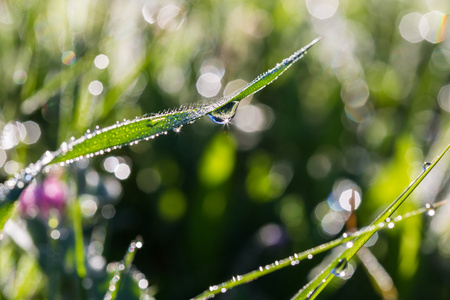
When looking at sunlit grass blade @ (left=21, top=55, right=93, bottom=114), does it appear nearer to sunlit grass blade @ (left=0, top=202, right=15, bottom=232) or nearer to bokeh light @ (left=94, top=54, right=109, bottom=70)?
bokeh light @ (left=94, top=54, right=109, bottom=70)


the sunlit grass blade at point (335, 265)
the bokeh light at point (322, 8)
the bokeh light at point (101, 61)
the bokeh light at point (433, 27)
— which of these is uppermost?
the bokeh light at point (322, 8)

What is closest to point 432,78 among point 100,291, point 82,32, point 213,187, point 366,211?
point 366,211

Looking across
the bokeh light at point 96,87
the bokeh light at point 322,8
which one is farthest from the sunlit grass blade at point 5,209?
the bokeh light at point 322,8

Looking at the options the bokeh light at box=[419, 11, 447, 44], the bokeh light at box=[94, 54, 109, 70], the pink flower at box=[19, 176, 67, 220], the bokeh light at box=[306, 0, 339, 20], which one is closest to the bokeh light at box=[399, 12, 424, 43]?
the bokeh light at box=[419, 11, 447, 44]

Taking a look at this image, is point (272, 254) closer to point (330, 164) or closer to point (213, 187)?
point (213, 187)

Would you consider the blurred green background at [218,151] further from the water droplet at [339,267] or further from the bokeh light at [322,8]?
the water droplet at [339,267]

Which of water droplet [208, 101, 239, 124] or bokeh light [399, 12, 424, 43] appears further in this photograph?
bokeh light [399, 12, 424, 43]
